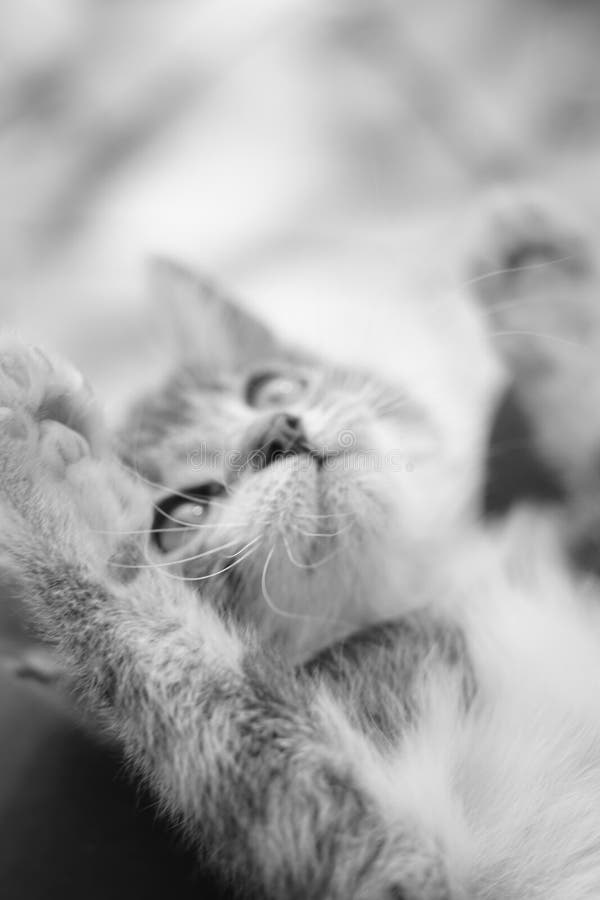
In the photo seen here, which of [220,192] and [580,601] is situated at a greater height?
[220,192]

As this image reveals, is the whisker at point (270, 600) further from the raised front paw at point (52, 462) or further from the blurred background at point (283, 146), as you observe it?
the blurred background at point (283, 146)

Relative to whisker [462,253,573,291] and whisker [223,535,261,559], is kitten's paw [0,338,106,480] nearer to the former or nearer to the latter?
whisker [223,535,261,559]

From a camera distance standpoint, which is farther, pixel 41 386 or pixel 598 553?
pixel 598 553

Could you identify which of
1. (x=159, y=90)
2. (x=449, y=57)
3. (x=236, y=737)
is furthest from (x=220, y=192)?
(x=236, y=737)

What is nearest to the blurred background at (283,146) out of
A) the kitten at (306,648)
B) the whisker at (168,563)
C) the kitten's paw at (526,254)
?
the kitten's paw at (526,254)

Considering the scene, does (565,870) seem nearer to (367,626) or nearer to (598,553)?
(367,626)

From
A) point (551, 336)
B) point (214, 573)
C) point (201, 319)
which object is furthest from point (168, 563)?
point (551, 336)

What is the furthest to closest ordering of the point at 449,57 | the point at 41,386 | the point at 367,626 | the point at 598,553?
the point at 449,57 < the point at 598,553 < the point at 367,626 < the point at 41,386

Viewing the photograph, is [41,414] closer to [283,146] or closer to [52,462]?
[52,462]
